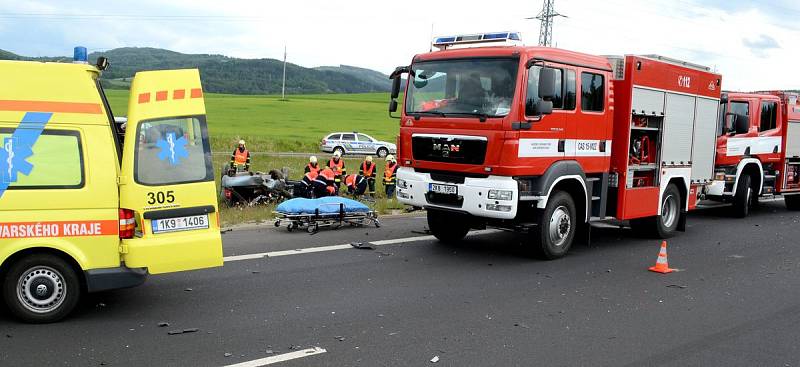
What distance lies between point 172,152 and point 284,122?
58.2m

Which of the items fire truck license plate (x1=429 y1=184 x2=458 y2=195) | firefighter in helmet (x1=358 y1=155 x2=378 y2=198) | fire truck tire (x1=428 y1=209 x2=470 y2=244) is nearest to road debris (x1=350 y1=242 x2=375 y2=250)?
fire truck tire (x1=428 y1=209 x2=470 y2=244)

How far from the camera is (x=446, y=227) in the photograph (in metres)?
10.3

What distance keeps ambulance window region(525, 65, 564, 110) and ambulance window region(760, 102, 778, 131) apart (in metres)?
8.16

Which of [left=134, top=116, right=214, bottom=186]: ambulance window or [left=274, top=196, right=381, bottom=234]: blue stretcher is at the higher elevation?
[left=134, top=116, right=214, bottom=186]: ambulance window

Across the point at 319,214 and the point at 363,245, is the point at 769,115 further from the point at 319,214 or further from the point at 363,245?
the point at 319,214

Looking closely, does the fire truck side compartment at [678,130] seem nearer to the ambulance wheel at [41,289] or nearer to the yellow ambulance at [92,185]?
the yellow ambulance at [92,185]

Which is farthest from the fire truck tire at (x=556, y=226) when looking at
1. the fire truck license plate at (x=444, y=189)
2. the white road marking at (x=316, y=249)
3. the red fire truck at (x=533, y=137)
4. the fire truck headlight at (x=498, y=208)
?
the white road marking at (x=316, y=249)

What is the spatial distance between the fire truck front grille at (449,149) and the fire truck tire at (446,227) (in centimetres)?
133

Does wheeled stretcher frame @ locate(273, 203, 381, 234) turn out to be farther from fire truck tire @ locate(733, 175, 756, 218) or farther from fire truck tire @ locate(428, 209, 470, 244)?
fire truck tire @ locate(733, 175, 756, 218)

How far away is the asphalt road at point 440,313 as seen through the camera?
5223 mm

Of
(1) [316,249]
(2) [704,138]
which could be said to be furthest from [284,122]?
(1) [316,249]

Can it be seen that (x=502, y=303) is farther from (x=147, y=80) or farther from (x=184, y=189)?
(x=147, y=80)

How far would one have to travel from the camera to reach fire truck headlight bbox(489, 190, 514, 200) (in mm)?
8289

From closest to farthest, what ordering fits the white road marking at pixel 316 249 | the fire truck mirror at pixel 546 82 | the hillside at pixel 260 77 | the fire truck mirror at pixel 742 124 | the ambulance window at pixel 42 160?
the ambulance window at pixel 42 160 → the fire truck mirror at pixel 546 82 → the white road marking at pixel 316 249 → the fire truck mirror at pixel 742 124 → the hillside at pixel 260 77
